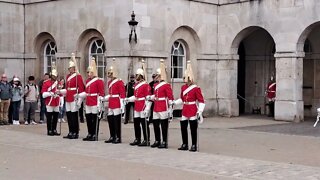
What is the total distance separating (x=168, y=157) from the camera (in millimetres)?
10930

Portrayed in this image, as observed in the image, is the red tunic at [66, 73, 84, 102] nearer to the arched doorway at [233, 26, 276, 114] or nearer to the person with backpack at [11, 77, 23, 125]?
the person with backpack at [11, 77, 23, 125]

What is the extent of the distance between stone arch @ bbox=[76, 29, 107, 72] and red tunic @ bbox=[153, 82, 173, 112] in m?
8.54

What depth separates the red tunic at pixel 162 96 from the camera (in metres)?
12.5

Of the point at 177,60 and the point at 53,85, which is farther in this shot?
the point at 177,60

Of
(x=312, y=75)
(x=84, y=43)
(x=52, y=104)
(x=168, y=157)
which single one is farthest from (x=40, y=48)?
(x=168, y=157)

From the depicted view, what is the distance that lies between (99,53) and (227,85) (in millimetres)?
5427

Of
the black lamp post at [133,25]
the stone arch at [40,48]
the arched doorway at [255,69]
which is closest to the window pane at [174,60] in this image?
the black lamp post at [133,25]

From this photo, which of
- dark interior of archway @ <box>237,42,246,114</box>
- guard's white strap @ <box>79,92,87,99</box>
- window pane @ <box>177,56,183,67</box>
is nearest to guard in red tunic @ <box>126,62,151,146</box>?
guard's white strap @ <box>79,92,87,99</box>

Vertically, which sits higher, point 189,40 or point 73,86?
point 189,40

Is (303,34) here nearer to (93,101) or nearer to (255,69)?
(255,69)

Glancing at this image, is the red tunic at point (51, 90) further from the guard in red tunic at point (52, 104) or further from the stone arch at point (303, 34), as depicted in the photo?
the stone arch at point (303, 34)

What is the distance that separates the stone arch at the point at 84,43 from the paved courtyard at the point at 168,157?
5.16 m

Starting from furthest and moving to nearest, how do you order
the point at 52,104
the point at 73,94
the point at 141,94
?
the point at 52,104
the point at 73,94
the point at 141,94

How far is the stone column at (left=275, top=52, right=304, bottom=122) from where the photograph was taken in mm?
20078
